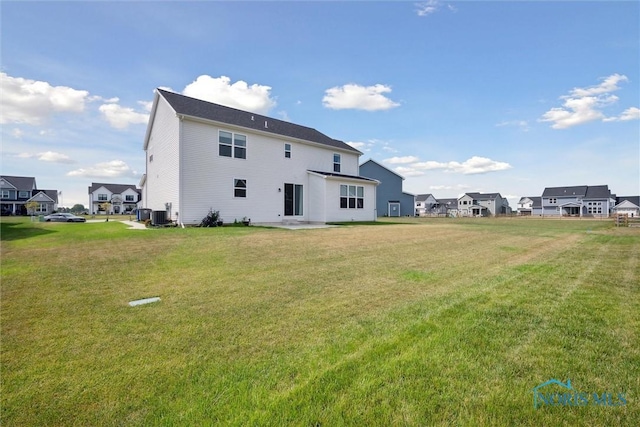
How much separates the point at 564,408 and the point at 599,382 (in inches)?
22.5

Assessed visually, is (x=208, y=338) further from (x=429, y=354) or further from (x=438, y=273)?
(x=438, y=273)

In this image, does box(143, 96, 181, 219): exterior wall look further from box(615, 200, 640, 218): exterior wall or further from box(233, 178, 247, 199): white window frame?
box(615, 200, 640, 218): exterior wall

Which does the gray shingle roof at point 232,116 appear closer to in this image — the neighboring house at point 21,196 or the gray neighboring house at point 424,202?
the neighboring house at point 21,196

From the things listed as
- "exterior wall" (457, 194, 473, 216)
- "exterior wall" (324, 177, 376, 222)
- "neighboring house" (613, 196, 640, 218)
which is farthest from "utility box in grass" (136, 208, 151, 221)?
"neighboring house" (613, 196, 640, 218)

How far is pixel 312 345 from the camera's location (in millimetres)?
2855

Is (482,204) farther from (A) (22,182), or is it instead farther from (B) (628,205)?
(A) (22,182)

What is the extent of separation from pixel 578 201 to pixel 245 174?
6890 centimetres

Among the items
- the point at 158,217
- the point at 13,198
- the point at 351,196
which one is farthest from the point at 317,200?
the point at 13,198

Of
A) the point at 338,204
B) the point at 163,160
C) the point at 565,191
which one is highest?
the point at 565,191

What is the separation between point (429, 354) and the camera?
2699mm

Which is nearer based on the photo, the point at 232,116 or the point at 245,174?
the point at 245,174

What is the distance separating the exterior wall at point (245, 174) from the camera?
15.0 meters

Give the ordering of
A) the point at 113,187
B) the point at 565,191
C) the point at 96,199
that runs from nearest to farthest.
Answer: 1. the point at 565,191
2. the point at 96,199
3. the point at 113,187
